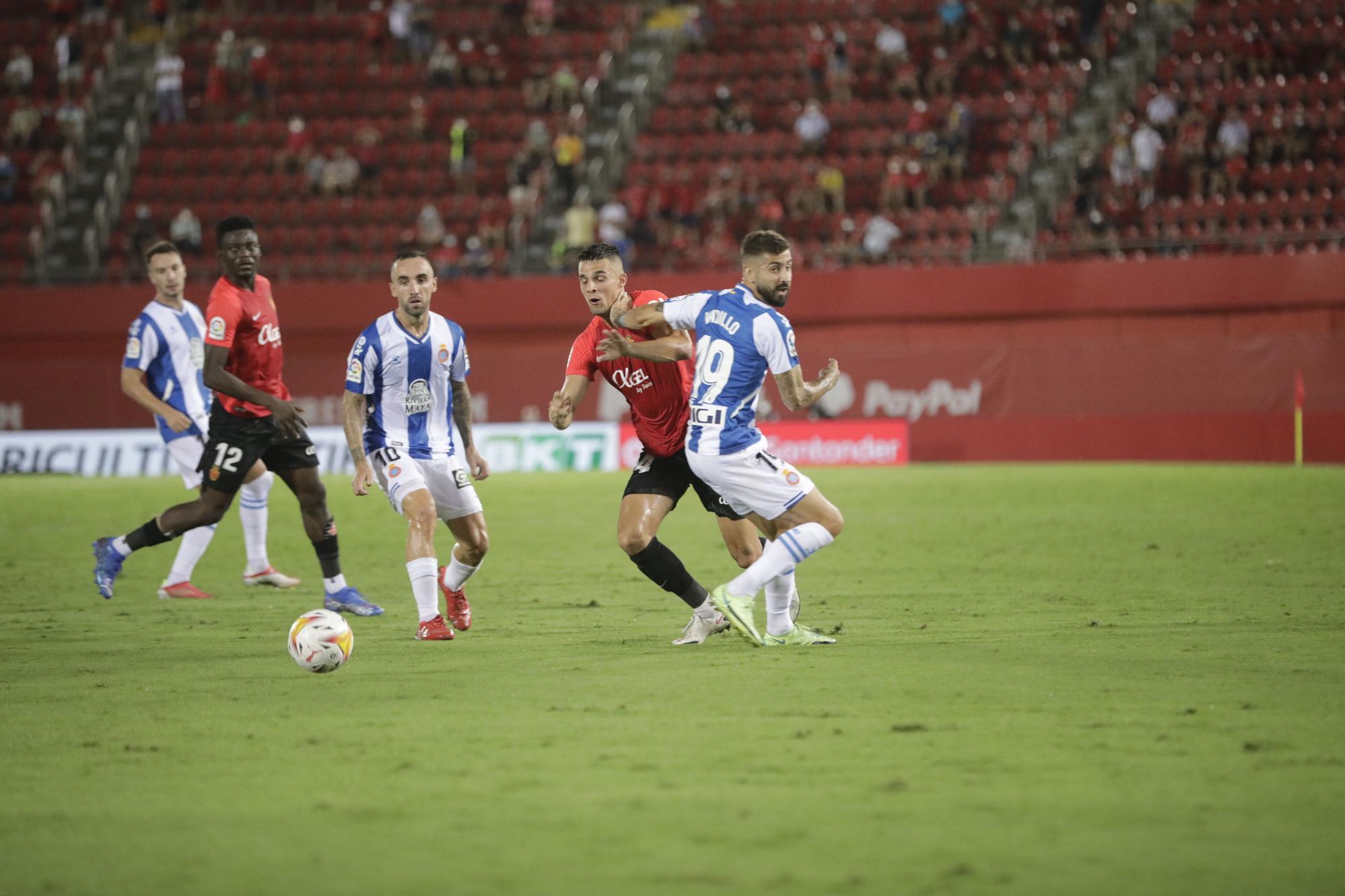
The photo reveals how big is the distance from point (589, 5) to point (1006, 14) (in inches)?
383

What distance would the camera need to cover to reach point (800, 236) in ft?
98.3

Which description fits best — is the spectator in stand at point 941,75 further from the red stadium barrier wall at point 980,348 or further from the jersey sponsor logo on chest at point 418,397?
the jersey sponsor logo on chest at point 418,397

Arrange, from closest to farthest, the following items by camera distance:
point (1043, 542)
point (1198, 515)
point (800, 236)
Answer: point (1043, 542)
point (1198, 515)
point (800, 236)

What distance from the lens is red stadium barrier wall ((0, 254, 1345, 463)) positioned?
85.6ft

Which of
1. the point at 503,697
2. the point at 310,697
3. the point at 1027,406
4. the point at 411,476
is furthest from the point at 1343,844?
the point at 1027,406

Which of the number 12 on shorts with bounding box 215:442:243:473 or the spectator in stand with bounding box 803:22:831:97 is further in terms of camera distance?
the spectator in stand with bounding box 803:22:831:97

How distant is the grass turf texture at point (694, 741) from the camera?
175 inches

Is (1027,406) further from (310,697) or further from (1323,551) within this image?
(310,697)

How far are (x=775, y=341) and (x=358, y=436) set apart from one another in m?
2.52

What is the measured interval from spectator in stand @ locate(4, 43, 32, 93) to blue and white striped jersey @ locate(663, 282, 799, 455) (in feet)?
102

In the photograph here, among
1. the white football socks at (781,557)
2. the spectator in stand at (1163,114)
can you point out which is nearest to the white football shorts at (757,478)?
the white football socks at (781,557)

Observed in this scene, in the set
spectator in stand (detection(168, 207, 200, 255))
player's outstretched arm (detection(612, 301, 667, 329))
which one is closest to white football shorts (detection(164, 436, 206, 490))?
player's outstretched arm (detection(612, 301, 667, 329))

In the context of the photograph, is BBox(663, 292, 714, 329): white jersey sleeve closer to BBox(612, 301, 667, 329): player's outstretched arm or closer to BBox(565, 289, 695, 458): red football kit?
BBox(612, 301, 667, 329): player's outstretched arm

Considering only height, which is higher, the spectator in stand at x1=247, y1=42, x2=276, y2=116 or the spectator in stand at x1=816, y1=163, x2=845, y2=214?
the spectator in stand at x1=247, y1=42, x2=276, y2=116
